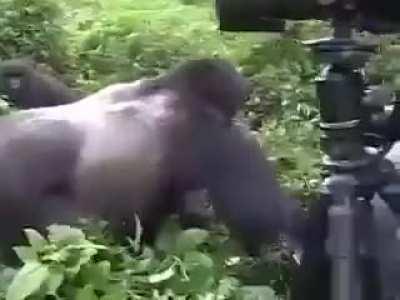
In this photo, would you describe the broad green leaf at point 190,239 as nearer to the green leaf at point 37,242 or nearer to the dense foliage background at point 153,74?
the dense foliage background at point 153,74

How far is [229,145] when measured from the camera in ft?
6.47

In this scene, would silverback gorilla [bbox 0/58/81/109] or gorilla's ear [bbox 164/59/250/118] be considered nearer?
gorilla's ear [bbox 164/59/250/118]

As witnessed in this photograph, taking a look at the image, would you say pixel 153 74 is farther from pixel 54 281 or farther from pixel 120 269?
pixel 54 281

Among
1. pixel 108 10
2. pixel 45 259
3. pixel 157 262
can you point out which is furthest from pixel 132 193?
pixel 108 10

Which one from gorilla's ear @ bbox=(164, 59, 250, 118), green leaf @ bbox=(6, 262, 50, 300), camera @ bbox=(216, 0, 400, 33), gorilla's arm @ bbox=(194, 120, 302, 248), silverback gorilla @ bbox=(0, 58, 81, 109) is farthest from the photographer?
silverback gorilla @ bbox=(0, 58, 81, 109)

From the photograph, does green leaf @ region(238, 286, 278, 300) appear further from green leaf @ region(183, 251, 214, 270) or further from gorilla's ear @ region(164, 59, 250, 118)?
gorilla's ear @ region(164, 59, 250, 118)

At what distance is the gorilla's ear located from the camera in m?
2.05

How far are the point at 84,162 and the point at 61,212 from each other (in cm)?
→ 11

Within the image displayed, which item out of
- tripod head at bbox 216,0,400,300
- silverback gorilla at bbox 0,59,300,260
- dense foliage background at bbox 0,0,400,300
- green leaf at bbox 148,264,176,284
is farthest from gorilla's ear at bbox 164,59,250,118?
green leaf at bbox 148,264,176,284

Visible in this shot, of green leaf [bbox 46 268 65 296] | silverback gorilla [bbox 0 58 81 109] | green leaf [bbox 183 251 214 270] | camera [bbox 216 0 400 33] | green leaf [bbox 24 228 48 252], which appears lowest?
green leaf [bbox 183 251 214 270]

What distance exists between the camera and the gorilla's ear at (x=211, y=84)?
205cm

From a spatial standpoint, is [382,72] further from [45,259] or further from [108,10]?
→ [108,10]

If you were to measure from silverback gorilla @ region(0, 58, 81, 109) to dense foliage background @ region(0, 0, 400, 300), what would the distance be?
0.41 feet

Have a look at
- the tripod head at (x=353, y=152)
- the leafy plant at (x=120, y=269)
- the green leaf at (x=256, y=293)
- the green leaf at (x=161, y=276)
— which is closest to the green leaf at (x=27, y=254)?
the leafy plant at (x=120, y=269)
